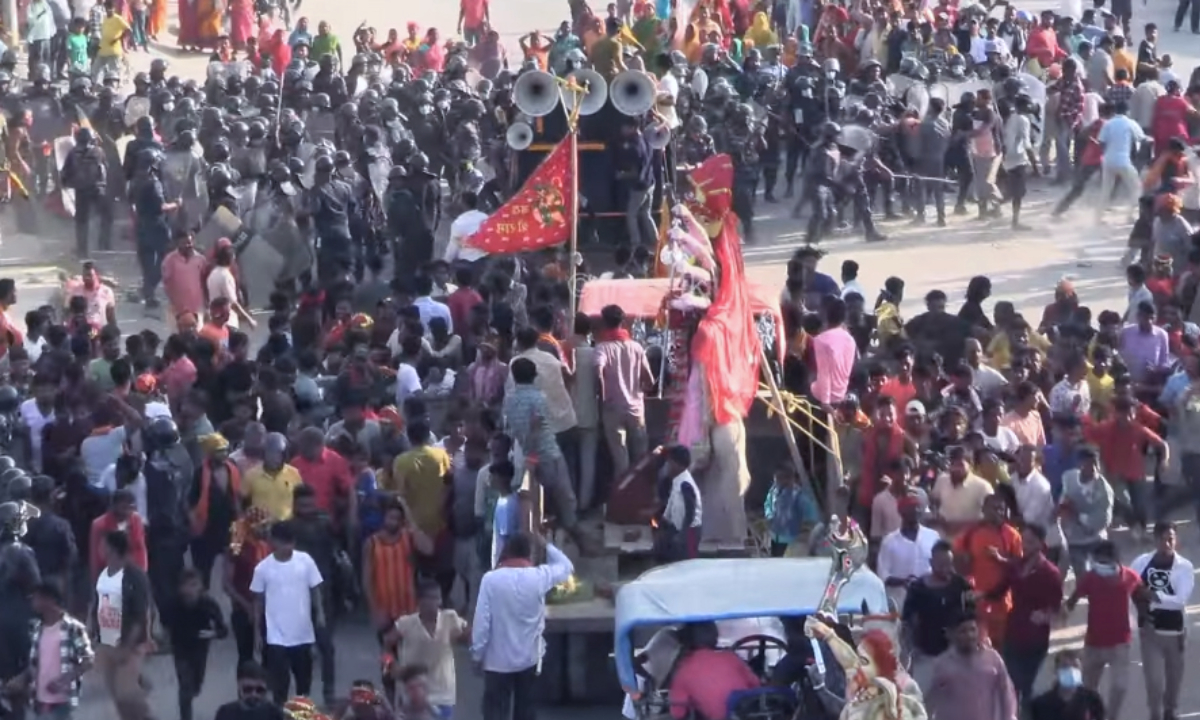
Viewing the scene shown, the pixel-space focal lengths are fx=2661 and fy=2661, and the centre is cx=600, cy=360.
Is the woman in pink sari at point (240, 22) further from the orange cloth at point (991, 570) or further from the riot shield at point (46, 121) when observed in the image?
the orange cloth at point (991, 570)

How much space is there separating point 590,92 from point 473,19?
533 inches

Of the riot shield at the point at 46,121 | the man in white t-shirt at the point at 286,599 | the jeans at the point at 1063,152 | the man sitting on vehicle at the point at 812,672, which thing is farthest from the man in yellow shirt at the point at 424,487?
the jeans at the point at 1063,152

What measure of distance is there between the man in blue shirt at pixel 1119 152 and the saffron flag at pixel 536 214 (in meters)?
7.59

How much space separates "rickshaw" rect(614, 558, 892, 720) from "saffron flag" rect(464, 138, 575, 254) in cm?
517

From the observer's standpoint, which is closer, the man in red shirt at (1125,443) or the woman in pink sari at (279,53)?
the man in red shirt at (1125,443)

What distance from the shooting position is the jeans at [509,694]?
42.6 feet

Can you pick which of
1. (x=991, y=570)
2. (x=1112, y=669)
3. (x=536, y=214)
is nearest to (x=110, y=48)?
(x=536, y=214)

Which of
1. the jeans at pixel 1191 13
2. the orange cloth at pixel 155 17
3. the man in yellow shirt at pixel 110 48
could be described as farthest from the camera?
the jeans at pixel 1191 13

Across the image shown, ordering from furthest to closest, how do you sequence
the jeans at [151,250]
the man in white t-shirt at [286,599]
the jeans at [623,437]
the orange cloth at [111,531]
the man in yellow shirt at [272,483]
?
1. the jeans at [151,250]
2. the jeans at [623,437]
3. the man in yellow shirt at [272,483]
4. the orange cloth at [111,531]
5. the man in white t-shirt at [286,599]

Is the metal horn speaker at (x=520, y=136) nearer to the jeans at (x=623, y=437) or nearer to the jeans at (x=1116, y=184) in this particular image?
the jeans at (x=623, y=437)

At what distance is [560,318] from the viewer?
16.8 meters

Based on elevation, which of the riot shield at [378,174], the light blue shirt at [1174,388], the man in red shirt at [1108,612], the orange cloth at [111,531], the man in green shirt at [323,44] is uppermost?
the man in green shirt at [323,44]

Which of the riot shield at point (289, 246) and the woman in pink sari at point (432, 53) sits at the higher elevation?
the woman in pink sari at point (432, 53)

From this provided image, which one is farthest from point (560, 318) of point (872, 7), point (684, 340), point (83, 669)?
point (872, 7)
